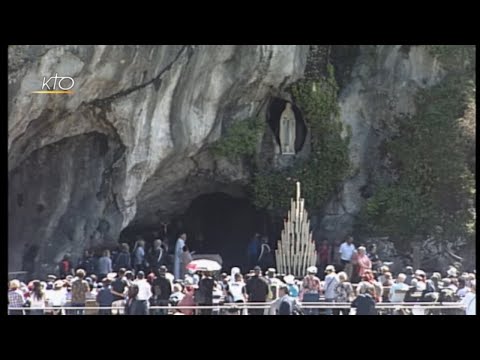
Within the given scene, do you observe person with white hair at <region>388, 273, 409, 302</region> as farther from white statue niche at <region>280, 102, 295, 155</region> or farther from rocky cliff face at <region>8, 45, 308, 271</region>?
white statue niche at <region>280, 102, 295, 155</region>

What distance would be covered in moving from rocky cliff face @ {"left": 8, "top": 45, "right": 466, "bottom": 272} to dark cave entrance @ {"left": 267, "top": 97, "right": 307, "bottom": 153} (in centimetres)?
43

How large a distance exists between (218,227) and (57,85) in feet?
19.9

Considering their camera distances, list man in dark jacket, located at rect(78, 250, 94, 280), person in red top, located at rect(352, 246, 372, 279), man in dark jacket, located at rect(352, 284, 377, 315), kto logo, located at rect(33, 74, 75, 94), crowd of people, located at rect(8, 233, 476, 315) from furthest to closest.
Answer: person in red top, located at rect(352, 246, 372, 279)
man in dark jacket, located at rect(78, 250, 94, 280)
kto logo, located at rect(33, 74, 75, 94)
crowd of people, located at rect(8, 233, 476, 315)
man in dark jacket, located at rect(352, 284, 377, 315)

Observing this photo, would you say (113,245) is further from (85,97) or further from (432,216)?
(432,216)

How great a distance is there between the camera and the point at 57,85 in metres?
19.4

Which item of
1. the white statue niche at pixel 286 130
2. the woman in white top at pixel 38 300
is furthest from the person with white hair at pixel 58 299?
the white statue niche at pixel 286 130

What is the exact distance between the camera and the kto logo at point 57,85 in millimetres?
19141

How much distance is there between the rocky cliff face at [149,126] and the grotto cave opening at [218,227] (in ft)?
2.04

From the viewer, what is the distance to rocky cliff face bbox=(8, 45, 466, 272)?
20125 millimetres

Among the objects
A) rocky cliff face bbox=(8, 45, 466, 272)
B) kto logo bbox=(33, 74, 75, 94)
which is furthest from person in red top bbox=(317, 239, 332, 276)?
kto logo bbox=(33, 74, 75, 94)

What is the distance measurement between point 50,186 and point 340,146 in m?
6.08

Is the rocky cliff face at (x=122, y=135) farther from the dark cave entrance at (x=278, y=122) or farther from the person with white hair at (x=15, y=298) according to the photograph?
the person with white hair at (x=15, y=298)

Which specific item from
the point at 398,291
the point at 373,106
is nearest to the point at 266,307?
the point at 398,291

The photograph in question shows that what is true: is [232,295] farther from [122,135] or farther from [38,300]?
[122,135]
